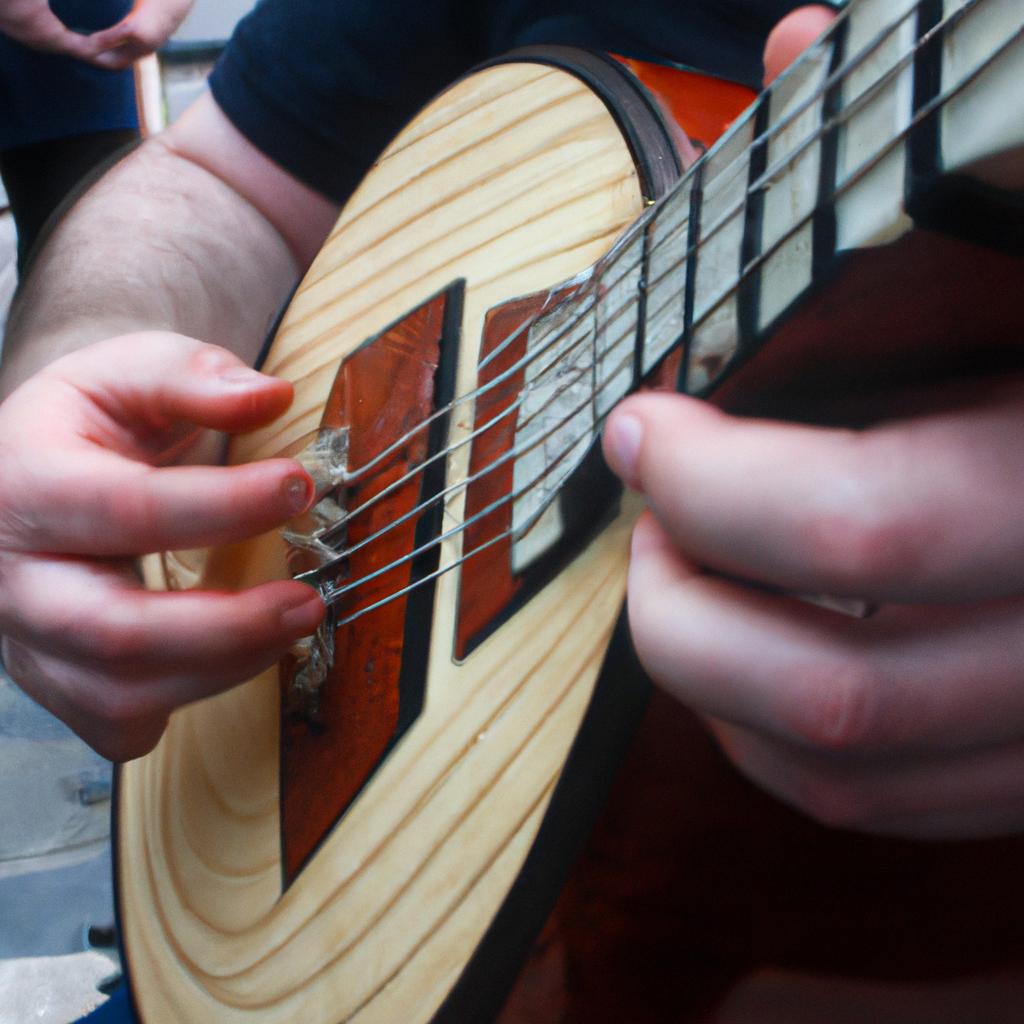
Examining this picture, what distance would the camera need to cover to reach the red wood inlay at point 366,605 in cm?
37

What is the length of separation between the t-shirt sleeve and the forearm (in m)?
0.07

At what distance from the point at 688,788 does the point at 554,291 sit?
21cm

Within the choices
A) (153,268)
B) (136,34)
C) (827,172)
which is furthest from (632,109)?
(136,34)

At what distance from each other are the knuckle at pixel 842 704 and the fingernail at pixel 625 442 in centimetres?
7

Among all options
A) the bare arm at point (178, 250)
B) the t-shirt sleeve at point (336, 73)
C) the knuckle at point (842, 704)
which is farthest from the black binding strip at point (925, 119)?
the t-shirt sleeve at point (336, 73)

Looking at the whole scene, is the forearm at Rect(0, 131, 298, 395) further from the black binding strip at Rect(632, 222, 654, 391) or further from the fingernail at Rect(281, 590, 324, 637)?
the black binding strip at Rect(632, 222, 654, 391)

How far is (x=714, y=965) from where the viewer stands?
0.29 meters

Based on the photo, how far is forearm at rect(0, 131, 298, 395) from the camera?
62 cm

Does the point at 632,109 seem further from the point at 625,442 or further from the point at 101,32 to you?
the point at 101,32

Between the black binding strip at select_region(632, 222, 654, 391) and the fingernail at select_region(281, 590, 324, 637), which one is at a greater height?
the black binding strip at select_region(632, 222, 654, 391)

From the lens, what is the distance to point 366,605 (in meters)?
0.39

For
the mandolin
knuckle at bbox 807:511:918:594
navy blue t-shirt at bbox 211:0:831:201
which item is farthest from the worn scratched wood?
navy blue t-shirt at bbox 211:0:831:201

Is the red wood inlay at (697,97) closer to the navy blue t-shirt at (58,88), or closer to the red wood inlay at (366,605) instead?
the red wood inlay at (366,605)

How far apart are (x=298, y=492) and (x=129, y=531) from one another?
78 mm
